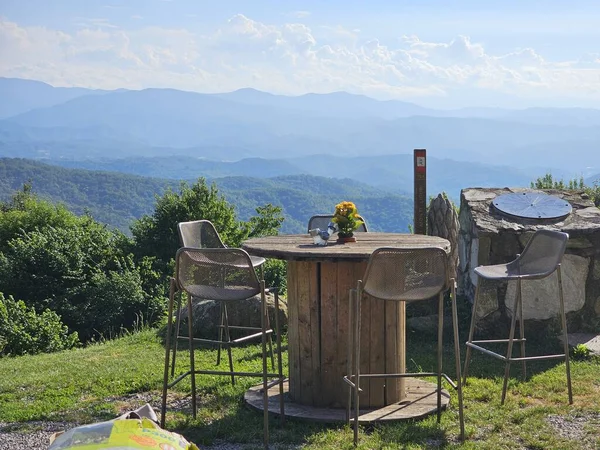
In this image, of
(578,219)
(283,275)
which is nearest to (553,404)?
(578,219)

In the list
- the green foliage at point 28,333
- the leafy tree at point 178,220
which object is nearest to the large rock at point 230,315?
the green foliage at point 28,333

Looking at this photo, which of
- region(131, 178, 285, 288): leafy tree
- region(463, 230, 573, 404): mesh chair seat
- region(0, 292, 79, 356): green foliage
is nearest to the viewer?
region(463, 230, 573, 404): mesh chair seat

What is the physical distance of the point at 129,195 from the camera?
112438 millimetres

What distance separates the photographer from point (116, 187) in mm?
111938

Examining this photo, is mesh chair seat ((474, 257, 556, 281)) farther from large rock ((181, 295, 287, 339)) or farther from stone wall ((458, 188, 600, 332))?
large rock ((181, 295, 287, 339))

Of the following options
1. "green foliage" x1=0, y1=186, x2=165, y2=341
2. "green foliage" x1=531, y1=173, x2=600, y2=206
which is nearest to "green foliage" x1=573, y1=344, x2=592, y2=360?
"green foliage" x1=0, y1=186, x2=165, y2=341

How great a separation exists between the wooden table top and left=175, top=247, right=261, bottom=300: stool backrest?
0.72 ft

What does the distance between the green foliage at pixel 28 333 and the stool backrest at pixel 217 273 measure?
5.12 metres

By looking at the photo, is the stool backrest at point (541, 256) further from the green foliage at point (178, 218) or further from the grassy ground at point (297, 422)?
the green foliage at point (178, 218)

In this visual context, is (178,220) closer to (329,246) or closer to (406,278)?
(329,246)

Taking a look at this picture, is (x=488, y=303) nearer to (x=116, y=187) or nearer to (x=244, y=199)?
(x=116, y=187)

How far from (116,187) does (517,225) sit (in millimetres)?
107969

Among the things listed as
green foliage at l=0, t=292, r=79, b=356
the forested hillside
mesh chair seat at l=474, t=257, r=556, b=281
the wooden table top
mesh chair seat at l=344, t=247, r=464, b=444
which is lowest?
the forested hillside

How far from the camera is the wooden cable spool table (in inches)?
200
